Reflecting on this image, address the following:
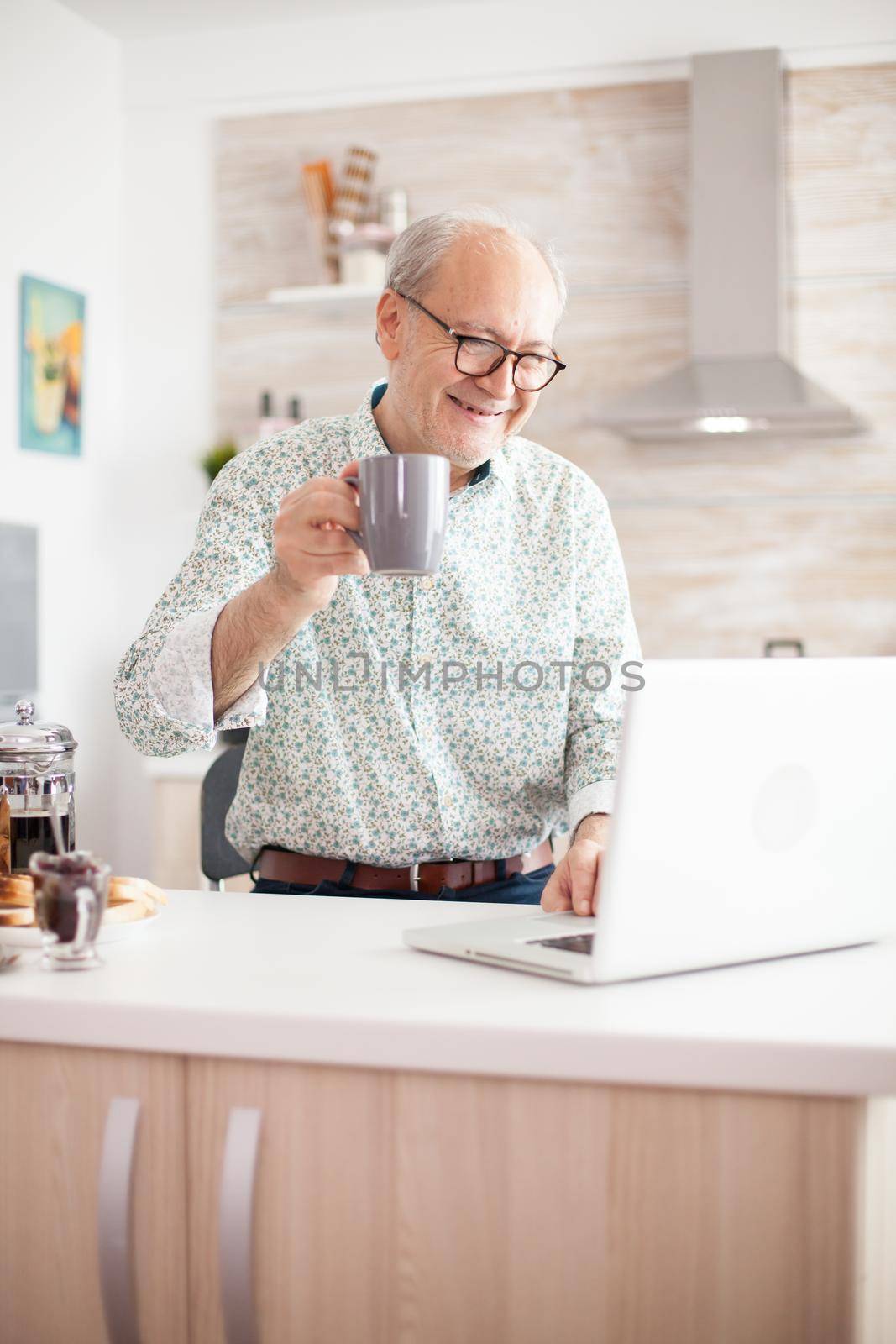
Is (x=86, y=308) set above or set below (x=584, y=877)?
above

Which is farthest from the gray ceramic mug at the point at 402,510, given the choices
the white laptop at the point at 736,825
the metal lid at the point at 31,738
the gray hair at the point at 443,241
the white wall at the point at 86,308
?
→ the white wall at the point at 86,308

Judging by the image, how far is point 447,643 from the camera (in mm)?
1722

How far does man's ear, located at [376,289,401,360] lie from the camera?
1.70 m

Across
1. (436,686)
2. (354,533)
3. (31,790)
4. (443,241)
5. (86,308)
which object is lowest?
(31,790)

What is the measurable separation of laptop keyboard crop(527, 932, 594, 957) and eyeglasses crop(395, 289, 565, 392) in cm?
71

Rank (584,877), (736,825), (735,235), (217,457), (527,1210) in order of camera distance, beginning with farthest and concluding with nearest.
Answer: (217,457), (735,235), (584,877), (736,825), (527,1210)

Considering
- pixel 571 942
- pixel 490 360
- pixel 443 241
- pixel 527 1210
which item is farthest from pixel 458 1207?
pixel 443 241

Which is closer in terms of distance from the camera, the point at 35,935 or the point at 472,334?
the point at 35,935

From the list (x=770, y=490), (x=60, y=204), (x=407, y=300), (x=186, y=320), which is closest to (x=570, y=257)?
(x=770, y=490)

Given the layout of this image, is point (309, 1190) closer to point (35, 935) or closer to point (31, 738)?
point (35, 935)

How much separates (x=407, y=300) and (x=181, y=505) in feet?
8.23

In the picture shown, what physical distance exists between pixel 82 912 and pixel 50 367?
9.64 feet

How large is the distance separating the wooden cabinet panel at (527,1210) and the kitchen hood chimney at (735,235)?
2713 millimetres

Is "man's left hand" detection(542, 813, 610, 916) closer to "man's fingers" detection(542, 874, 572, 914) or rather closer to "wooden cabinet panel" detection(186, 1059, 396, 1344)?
"man's fingers" detection(542, 874, 572, 914)
